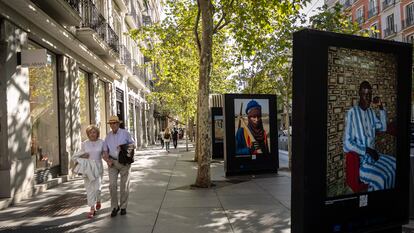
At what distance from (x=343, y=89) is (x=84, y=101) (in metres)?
13.5

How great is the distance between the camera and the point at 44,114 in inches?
458

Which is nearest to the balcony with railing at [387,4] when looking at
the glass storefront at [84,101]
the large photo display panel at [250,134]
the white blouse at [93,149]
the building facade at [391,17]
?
the building facade at [391,17]

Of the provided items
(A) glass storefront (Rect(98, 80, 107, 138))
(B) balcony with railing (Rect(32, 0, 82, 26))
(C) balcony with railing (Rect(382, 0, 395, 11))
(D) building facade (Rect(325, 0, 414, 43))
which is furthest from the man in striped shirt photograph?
(C) balcony with railing (Rect(382, 0, 395, 11))

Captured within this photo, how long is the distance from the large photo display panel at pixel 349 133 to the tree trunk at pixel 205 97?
6.65m

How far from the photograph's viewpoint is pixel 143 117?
35844 mm

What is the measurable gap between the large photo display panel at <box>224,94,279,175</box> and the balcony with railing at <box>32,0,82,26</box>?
516cm

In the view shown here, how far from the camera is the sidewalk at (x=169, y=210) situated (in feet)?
20.2

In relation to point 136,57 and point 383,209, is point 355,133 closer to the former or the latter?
point 383,209

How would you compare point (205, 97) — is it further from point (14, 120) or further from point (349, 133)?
point (349, 133)

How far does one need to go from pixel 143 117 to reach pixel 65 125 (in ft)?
76.3

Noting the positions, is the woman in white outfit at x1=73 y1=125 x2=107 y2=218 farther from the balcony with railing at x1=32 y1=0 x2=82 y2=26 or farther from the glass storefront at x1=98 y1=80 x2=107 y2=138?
the glass storefront at x1=98 y1=80 x2=107 y2=138

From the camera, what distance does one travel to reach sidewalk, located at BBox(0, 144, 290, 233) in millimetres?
6156

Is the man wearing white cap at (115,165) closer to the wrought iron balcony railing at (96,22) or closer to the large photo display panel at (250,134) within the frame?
the large photo display panel at (250,134)

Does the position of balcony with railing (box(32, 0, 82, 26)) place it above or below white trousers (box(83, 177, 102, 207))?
above
